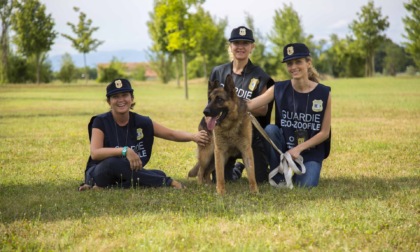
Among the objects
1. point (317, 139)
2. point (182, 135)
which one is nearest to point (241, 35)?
point (182, 135)

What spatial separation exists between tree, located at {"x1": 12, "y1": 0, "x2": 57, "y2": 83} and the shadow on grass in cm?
5880

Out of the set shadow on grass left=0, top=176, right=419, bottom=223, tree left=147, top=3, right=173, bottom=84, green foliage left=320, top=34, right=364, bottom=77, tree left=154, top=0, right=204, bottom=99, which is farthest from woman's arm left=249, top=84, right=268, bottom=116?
green foliage left=320, top=34, right=364, bottom=77

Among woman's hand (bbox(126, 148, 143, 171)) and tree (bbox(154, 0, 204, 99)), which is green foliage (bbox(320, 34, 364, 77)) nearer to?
tree (bbox(154, 0, 204, 99))

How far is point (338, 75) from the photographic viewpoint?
7706 cm

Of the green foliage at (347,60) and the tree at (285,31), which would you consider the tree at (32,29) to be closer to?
the tree at (285,31)

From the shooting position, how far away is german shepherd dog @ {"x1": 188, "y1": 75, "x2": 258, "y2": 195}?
19.1 feet

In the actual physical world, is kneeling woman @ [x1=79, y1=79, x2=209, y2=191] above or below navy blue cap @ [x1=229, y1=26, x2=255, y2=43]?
below

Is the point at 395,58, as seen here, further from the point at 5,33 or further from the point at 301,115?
the point at 301,115

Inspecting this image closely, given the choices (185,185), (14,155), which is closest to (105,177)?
(185,185)

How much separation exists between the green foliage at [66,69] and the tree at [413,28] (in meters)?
49.3

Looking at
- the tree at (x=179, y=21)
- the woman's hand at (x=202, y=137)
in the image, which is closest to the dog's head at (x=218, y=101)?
the woman's hand at (x=202, y=137)

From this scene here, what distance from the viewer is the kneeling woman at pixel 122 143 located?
245 inches

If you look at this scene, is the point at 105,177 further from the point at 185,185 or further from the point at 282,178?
the point at 282,178

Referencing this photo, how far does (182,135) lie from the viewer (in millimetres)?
6641
